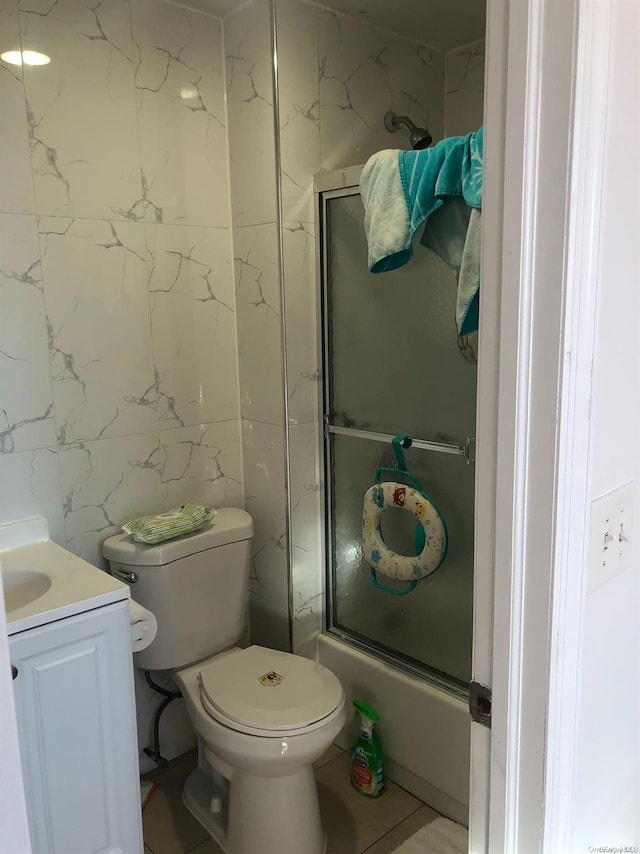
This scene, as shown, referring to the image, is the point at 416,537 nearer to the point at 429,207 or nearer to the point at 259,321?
the point at 259,321

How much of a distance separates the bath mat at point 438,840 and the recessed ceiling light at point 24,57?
7.39 ft

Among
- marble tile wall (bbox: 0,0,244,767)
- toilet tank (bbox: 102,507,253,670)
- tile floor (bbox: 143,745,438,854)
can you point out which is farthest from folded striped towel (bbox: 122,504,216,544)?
tile floor (bbox: 143,745,438,854)

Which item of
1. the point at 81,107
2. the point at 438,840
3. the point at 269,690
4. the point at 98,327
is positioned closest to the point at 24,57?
the point at 81,107

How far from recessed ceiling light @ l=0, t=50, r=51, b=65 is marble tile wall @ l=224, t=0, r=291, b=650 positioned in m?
0.57

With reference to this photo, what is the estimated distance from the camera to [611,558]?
3.07 ft

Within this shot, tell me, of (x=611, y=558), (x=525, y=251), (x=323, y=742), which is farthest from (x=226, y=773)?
(x=525, y=251)

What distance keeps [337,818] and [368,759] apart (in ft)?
0.58

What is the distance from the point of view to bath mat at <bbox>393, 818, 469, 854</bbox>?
1824 millimetres

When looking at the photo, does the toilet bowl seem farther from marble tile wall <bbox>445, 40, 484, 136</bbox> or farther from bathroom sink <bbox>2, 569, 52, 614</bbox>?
marble tile wall <bbox>445, 40, 484, 136</bbox>

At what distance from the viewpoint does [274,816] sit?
1769 millimetres

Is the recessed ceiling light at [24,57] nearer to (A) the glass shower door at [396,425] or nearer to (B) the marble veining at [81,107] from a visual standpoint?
(B) the marble veining at [81,107]

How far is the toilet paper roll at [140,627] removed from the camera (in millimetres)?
1627

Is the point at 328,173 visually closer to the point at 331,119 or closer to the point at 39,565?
the point at 331,119

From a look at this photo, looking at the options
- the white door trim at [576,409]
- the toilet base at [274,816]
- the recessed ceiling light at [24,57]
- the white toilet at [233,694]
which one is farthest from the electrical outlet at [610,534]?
the recessed ceiling light at [24,57]
